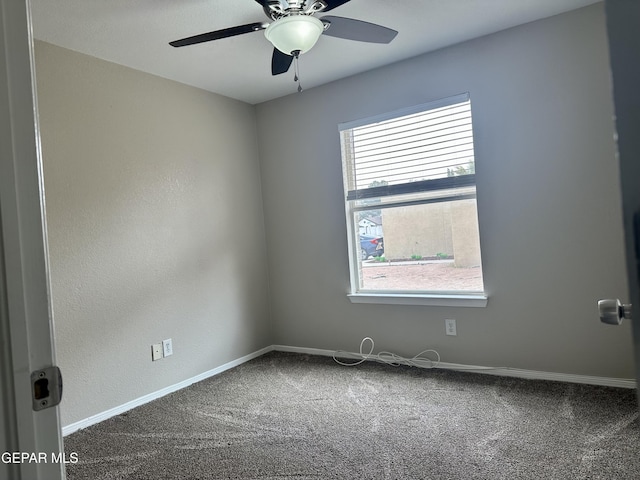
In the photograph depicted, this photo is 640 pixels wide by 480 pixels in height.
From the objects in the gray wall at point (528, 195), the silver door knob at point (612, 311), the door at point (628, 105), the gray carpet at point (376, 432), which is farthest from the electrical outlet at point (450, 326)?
the door at point (628, 105)

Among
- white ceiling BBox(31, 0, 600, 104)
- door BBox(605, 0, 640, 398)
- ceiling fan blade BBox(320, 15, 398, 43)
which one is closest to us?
door BBox(605, 0, 640, 398)

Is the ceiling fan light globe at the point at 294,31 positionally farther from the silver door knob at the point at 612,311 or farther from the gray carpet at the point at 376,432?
the gray carpet at the point at 376,432

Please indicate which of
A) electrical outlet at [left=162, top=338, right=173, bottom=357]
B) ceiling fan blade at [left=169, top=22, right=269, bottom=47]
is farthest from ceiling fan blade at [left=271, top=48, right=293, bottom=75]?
electrical outlet at [left=162, top=338, right=173, bottom=357]

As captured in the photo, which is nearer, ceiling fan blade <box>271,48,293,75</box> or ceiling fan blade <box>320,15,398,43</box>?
ceiling fan blade <box>320,15,398,43</box>

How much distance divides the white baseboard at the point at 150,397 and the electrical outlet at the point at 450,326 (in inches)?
67.7

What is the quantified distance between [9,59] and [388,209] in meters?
3.04

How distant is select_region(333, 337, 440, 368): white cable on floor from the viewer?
329 cm

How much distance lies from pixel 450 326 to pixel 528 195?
3.58ft

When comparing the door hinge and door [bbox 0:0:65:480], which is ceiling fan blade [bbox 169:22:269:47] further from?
the door hinge

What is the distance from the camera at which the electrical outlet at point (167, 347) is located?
10.3 ft

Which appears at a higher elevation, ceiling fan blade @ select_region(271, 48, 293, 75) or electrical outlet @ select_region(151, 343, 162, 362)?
ceiling fan blade @ select_region(271, 48, 293, 75)

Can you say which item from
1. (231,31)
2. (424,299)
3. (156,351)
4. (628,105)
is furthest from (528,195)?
(156,351)

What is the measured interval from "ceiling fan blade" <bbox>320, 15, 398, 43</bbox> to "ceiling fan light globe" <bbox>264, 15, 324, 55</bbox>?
0.09m

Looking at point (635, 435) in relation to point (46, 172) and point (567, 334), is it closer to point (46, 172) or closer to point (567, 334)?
point (567, 334)
